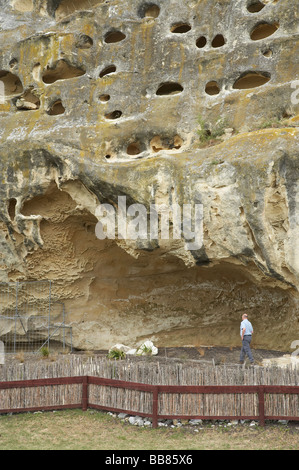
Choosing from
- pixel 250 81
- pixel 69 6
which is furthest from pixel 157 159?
pixel 69 6

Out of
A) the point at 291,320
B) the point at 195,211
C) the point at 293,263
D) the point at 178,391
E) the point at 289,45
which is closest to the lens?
the point at 178,391

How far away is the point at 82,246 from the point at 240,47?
667cm

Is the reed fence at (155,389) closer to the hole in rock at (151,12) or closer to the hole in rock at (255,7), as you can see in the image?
the hole in rock at (255,7)

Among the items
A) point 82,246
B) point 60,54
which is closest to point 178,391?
point 82,246

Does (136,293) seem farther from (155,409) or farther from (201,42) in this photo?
(201,42)

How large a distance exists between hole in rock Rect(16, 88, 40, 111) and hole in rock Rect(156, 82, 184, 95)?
3.60 meters

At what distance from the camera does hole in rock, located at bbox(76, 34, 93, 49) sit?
14047 mm

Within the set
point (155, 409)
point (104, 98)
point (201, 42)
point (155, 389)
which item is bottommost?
point (155, 409)

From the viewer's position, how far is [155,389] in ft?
28.3

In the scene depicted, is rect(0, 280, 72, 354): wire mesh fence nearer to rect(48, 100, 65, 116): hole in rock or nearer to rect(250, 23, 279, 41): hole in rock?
rect(48, 100, 65, 116): hole in rock

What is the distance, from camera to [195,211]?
36.6 ft

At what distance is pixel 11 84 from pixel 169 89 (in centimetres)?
506

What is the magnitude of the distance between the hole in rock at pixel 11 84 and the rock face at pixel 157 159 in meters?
0.05
